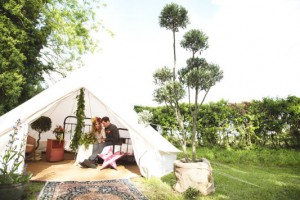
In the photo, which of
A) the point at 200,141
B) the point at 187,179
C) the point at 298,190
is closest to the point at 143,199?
the point at 187,179

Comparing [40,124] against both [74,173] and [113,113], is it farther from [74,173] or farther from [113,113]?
[113,113]

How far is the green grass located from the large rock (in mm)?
114

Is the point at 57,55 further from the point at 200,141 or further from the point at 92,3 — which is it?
the point at 200,141

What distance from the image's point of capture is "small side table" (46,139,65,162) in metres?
6.52

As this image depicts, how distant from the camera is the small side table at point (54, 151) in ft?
21.4

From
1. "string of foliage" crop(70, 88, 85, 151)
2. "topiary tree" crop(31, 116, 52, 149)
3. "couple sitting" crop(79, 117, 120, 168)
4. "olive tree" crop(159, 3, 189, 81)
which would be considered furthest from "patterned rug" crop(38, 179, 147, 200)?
"topiary tree" crop(31, 116, 52, 149)

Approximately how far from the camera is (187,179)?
12.1 ft

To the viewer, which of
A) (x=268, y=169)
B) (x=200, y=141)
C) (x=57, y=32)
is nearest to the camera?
(x=268, y=169)

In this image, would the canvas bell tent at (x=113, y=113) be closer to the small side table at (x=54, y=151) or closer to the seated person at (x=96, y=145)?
the seated person at (x=96, y=145)

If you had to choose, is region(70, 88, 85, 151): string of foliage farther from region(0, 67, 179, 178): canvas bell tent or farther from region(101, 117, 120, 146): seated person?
region(0, 67, 179, 178): canvas bell tent

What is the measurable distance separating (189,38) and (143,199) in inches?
123

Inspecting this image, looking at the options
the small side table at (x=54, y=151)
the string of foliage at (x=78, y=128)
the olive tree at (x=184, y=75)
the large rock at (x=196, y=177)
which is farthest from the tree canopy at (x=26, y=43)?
the large rock at (x=196, y=177)

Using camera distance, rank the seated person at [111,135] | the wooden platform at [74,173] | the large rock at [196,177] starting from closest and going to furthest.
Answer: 1. the large rock at [196,177]
2. the wooden platform at [74,173]
3. the seated person at [111,135]

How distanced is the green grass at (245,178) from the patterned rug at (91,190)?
17cm
